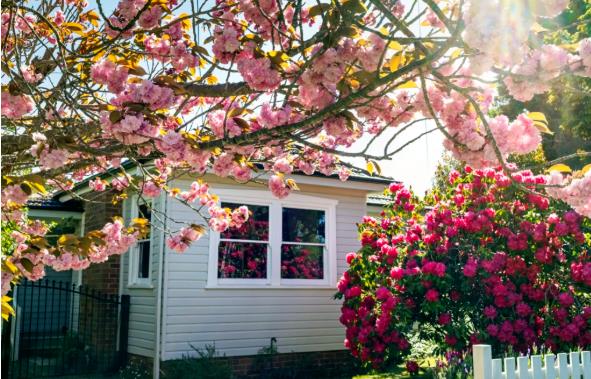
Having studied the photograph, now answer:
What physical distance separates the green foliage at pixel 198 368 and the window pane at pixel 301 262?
2.09 metres

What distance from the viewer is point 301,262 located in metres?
10.4

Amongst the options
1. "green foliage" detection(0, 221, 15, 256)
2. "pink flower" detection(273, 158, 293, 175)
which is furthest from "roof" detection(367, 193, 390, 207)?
"pink flower" detection(273, 158, 293, 175)

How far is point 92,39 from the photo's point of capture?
154 inches

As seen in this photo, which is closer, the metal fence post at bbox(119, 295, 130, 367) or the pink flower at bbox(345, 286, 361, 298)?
the pink flower at bbox(345, 286, 361, 298)

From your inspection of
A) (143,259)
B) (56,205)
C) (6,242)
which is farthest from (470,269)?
(56,205)

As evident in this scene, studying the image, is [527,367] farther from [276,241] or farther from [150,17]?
[276,241]

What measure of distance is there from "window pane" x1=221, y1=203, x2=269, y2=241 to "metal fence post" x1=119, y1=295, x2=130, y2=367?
2188 mm

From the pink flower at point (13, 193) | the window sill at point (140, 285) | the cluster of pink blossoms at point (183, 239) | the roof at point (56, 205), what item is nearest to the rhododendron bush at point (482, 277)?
the cluster of pink blossoms at point (183, 239)

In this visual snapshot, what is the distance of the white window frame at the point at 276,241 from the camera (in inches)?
368

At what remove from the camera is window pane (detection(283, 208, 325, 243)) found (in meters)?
10.5

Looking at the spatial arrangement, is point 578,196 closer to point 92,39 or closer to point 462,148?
point 462,148

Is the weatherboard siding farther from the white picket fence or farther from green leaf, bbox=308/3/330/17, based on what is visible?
green leaf, bbox=308/3/330/17

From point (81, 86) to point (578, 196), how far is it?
10.3 ft

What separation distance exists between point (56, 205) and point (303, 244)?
225 inches
